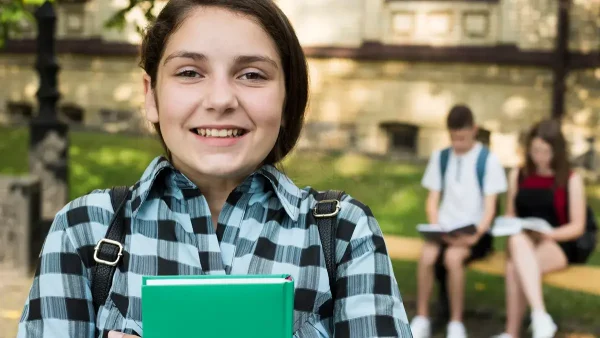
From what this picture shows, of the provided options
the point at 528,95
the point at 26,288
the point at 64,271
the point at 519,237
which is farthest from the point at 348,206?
the point at 528,95

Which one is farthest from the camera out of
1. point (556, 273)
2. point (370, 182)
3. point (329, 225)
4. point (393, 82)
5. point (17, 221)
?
point (393, 82)

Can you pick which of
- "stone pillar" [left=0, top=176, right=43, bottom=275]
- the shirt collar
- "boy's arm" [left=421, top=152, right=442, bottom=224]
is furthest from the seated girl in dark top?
the shirt collar

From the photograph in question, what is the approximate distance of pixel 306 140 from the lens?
1230 cm

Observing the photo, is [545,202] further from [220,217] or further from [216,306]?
[216,306]

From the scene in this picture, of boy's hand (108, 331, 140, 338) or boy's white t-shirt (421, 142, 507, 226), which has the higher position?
boy's hand (108, 331, 140, 338)

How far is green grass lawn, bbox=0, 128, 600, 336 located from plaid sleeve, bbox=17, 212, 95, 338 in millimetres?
4342

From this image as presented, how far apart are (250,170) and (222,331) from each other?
40 centimetres

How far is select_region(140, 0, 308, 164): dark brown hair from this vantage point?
1.72m

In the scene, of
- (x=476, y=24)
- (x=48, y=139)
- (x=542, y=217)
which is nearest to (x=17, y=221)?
(x=48, y=139)

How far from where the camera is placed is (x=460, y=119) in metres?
5.79

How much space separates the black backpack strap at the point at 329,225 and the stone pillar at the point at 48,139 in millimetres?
5806

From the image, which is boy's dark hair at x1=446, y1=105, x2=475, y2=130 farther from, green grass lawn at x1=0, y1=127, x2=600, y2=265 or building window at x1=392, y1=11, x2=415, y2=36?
building window at x1=392, y1=11, x2=415, y2=36

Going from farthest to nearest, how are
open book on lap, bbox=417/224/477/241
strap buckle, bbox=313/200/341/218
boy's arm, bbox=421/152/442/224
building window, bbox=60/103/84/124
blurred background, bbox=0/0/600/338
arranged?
1. building window, bbox=60/103/84/124
2. blurred background, bbox=0/0/600/338
3. boy's arm, bbox=421/152/442/224
4. open book on lap, bbox=417/224/477/241
5. strap buckle, bbox=313/200/341/218

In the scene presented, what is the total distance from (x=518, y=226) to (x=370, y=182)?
17.5ft
